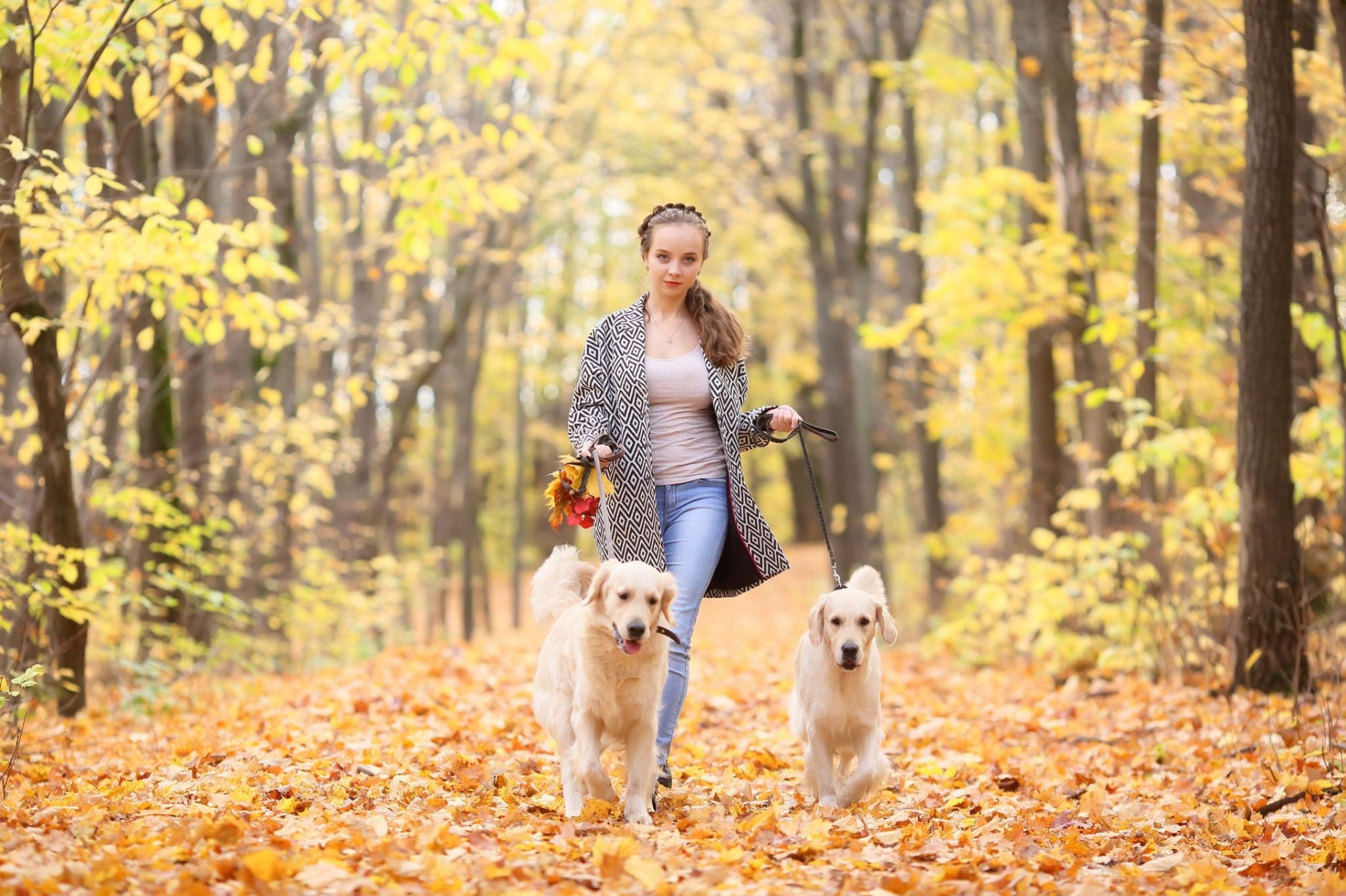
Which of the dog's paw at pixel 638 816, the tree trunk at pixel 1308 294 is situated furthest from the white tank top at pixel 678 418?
the tree trunk at pixel 1308 294

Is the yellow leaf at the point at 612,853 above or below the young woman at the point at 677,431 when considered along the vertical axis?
below

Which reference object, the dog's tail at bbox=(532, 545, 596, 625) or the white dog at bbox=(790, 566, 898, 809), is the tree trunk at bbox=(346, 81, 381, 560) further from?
the white dog at bbox=(790, 566, 898, 809)

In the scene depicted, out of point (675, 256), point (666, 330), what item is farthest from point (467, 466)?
point (675, 256)

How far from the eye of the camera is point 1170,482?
42.4 ft

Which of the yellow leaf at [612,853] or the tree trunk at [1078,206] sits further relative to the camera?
the tree trunk at [1078,206]

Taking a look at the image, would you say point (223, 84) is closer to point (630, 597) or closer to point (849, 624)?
point (630, 597)

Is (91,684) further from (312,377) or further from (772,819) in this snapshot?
(312,377)

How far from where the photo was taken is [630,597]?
484 cm

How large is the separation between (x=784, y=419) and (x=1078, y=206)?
7333mm

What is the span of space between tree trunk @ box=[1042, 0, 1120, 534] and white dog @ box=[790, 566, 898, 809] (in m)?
6.95

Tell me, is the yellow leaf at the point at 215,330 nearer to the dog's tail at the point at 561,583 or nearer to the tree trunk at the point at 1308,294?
the dog's tail at the point at 561,583

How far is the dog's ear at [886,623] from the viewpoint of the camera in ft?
17.4

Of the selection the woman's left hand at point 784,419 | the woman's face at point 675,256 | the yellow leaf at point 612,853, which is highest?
the woman's face at point 675,256

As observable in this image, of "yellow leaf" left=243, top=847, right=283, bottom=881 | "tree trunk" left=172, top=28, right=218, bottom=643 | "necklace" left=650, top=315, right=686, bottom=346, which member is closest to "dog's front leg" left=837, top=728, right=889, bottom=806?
"necklace" left=650, top=315, right=686, bottom=346
